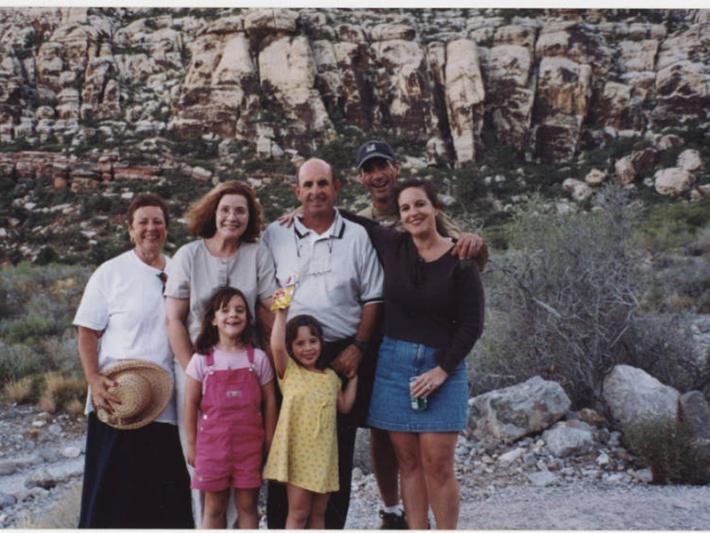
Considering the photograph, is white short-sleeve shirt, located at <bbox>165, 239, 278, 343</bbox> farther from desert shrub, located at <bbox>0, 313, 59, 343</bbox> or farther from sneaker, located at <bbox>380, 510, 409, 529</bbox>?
desert shrub, located at <bbox>0, 313, 59, 343</bbox>

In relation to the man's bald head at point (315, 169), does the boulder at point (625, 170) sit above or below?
above

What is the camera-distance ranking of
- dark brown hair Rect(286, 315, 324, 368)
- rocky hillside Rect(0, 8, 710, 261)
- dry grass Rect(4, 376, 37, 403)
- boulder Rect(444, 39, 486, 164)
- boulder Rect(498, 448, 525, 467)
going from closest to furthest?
dark brown hair Rect(286, 315, 324, 368), boulder Rect(498, 448, 525, 467), dry grass Rect(4, 376, 37, 403), rocky hillside Rect(0, 8, 710, 261), boulder Rect(444, 39, 486, 164)

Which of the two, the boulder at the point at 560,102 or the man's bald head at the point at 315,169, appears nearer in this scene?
the man's bald head at the point at 315,169

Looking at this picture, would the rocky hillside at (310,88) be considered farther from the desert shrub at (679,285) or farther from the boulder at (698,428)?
the boulder at (698,428)

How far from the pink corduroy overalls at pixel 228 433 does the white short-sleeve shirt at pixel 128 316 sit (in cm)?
25

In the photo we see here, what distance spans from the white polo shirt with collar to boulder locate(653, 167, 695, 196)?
42.3 ft

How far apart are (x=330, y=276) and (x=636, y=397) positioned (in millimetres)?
3215

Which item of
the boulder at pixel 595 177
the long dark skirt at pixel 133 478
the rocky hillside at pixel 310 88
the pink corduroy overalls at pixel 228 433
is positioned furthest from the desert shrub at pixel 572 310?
the rocky hillside at pixel 310 88

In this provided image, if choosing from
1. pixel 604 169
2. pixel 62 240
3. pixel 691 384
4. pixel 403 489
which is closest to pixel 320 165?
pixel 403 489

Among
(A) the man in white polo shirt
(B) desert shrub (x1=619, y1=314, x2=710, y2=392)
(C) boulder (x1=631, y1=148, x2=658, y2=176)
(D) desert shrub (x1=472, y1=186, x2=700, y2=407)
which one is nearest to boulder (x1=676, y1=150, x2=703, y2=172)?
(C) boulder (x1=631, y1=148, x2=658, y2=176)

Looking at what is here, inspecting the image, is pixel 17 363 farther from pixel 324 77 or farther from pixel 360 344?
pixel 324 77

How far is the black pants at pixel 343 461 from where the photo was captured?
285cm

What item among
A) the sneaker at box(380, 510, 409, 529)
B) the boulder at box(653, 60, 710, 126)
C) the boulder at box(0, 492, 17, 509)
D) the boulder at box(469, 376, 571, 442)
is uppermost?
the boulder at box(653, 60, 710, 126)

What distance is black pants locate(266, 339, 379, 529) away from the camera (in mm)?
2854
